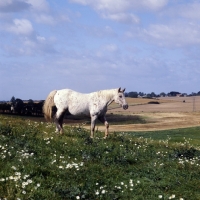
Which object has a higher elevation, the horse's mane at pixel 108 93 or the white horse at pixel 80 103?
the horse's mane at pixel 108 93

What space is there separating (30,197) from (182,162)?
6.64 m

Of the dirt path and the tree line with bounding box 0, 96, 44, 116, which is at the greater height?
the tree line with bounding box 0, 96, 44, 116

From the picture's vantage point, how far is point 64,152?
13461 mm

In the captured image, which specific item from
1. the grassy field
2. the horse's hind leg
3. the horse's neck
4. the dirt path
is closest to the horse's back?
the horse's hind leg

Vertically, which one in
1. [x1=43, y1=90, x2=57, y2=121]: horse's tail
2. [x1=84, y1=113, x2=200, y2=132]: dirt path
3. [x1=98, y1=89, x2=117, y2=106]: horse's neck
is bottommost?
[x1=84, y1=113, x2=200, y2=132]: dirt path

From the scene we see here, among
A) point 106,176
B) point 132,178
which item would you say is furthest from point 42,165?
point 132,178

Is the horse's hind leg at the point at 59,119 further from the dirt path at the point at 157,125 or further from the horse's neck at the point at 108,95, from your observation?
the dirt path at the point at 157,125

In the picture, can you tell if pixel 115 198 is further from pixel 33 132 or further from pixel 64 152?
pixel 33 132

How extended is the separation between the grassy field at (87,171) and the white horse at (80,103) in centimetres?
311

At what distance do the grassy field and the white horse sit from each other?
311 centimetres

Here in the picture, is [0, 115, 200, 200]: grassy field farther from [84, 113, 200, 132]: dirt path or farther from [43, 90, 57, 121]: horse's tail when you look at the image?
[84, 113, 200, 132]: dirt path

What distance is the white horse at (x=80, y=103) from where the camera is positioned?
61.2ft

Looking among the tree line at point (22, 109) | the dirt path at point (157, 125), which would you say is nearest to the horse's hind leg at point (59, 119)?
the dirt path at point (157, 125)

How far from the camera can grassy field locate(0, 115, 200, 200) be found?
936cm
